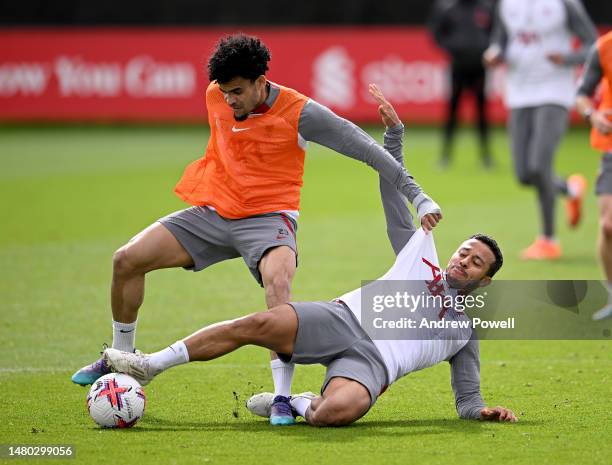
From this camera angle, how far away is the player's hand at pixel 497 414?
22.5 feet

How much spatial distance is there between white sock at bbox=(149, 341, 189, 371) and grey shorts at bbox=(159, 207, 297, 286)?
3.22 ft

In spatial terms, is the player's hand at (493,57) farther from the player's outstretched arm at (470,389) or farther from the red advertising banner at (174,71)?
the red advertising banner at (174,71)

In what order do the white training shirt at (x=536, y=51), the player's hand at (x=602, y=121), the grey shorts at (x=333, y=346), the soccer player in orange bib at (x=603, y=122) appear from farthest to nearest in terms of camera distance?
the white training shirt at (x=536, y=51), the soccer player in orange bib at (x=603, y=122), the player's hand at (x=602, y=121), the grey shorts at (x=333, y=346)

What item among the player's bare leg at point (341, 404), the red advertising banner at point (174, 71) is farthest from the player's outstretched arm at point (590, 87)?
the red advertising banner at point (174, 71)

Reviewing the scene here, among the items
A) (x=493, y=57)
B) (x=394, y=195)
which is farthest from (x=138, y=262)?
(x=493, y=57)

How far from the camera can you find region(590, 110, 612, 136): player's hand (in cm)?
939

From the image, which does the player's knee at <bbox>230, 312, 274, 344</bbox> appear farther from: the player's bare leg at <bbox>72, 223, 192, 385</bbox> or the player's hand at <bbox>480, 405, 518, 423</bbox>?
the player's hand at <bbox>480, 405, 518, 423</bbox>

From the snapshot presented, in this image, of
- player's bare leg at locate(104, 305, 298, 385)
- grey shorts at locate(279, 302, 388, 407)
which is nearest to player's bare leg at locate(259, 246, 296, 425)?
grey shorts at locate(279, 302, 388, 407)

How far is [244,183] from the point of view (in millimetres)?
7648

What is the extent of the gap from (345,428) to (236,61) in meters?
2.18

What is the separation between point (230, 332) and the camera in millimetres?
6695

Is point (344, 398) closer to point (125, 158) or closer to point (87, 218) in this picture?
point (87, 218)

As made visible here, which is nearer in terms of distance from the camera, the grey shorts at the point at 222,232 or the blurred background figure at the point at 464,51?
the grey shorts at the point at 222,232

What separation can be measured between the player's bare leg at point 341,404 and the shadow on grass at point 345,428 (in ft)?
0.19
